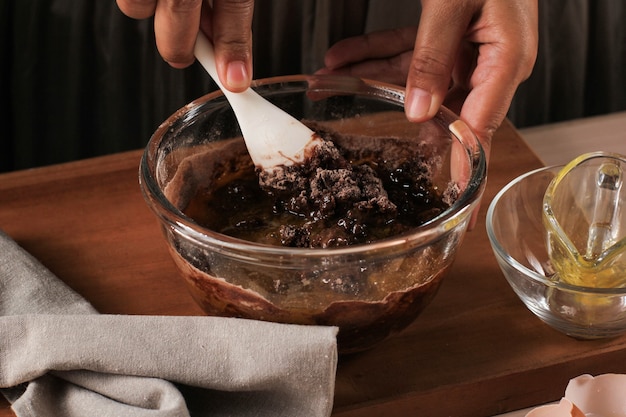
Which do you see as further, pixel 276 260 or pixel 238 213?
pixel 238 213

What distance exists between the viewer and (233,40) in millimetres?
826

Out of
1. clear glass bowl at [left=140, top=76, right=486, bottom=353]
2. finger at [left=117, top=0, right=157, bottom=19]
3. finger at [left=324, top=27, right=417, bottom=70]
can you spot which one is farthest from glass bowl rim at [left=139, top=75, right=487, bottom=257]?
finger at [left=324, top=27, right=417, bottom=70]

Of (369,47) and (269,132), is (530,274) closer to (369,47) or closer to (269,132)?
(269,132)

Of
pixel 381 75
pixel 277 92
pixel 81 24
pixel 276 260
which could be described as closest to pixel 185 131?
pixel 277 92

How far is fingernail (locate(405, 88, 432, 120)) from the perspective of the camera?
0.92 meters

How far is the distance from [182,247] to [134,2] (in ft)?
0.75

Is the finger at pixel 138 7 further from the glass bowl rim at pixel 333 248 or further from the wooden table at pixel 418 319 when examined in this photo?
the wooden table at pixel 418 319

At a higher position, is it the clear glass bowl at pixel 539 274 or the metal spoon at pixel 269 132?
the metal spoon at pixel 269 132

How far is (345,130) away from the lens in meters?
1.00

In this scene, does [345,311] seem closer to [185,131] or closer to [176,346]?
[176,346]

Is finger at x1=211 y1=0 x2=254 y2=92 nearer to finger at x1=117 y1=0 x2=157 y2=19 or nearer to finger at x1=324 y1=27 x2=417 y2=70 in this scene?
finger at x1=117 y1=0 x2=157 y2=19

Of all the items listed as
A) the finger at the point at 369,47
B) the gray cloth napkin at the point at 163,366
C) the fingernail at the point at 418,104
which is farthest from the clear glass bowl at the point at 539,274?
the finger at the point at 369,47

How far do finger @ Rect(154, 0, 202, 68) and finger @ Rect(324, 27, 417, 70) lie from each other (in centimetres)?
37

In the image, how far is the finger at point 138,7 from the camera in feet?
2.60
